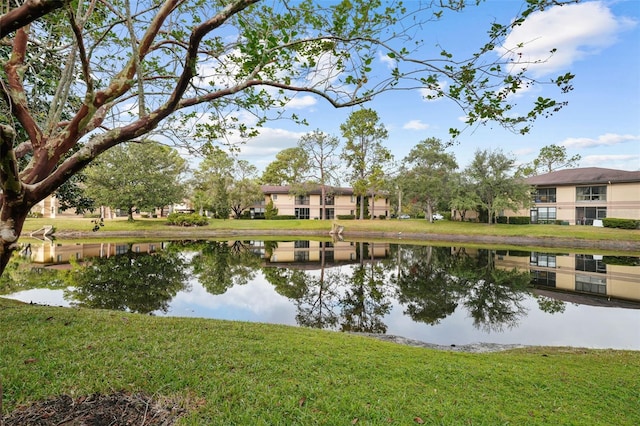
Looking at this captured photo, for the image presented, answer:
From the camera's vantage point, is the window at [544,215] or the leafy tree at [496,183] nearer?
the leafy tree at [496,183]

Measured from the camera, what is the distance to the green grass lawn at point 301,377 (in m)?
3.98

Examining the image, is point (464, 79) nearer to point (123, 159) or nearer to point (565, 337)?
point (565, 337)

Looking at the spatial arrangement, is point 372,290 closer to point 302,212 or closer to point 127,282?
point 127,282

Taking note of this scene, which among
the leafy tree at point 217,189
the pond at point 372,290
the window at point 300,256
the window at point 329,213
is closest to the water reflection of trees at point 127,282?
the pond at point 372,290

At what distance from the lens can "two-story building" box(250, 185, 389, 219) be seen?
52.9m

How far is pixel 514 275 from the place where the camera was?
18.5m

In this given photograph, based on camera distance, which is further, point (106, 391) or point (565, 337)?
point (565, 337)

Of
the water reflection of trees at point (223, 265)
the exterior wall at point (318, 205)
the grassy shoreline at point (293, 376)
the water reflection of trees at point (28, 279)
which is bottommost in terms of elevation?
the water reflection of trees at point (223, 265)

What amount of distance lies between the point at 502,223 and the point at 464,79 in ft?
134

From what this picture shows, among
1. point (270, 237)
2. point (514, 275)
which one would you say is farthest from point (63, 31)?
point (270, 237)

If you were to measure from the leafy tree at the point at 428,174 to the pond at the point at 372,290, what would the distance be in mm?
17292

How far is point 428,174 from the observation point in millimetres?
43562

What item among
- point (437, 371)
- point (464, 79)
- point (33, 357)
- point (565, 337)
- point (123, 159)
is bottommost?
point (565, 337)

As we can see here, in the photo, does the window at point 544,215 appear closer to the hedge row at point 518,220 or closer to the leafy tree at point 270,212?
the hedge row at point 518,220
